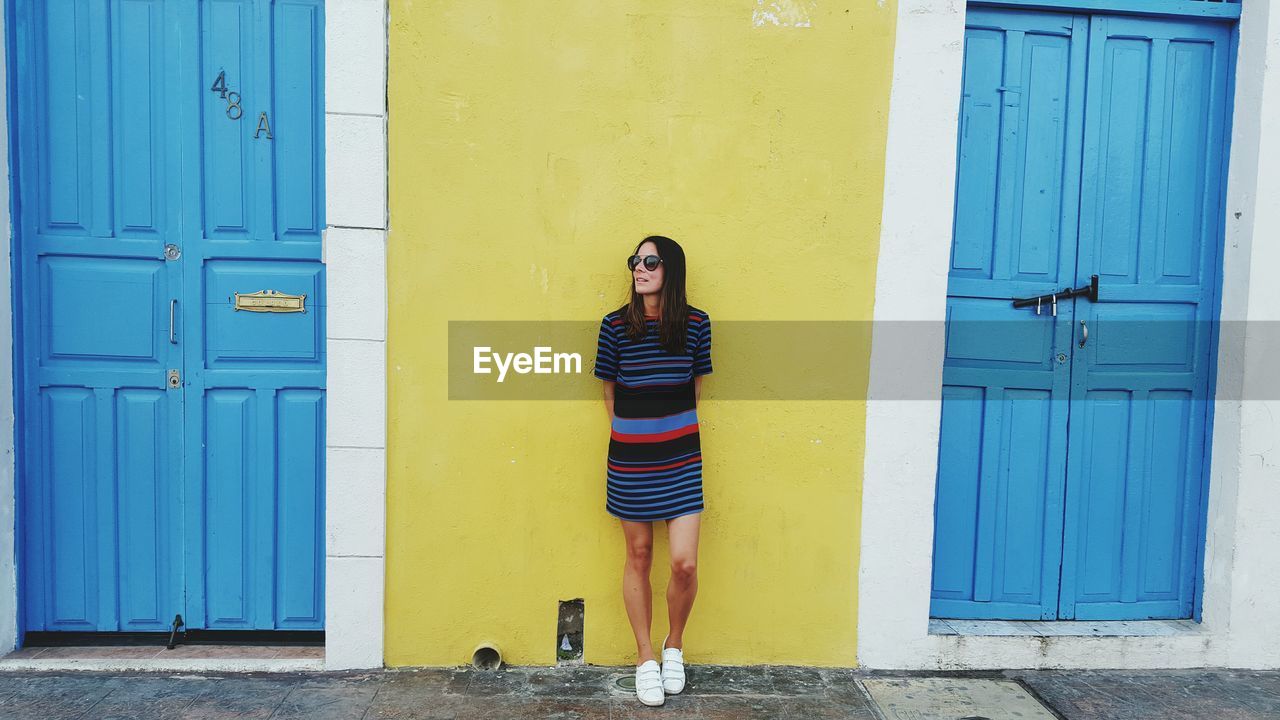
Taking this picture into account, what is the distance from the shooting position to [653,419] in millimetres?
3178

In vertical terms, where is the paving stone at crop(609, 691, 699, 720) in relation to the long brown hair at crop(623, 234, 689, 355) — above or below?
below

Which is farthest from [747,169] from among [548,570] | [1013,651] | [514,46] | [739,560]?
[1013,651]

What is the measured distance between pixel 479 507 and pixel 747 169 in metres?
1.90

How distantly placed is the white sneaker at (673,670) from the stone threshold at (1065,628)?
1.19m

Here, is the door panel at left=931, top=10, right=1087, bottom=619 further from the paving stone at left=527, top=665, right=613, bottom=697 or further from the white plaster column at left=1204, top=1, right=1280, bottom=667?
the paving stone at left=527, top=665, right=613, bottom=697

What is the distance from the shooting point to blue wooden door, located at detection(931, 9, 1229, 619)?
358cm

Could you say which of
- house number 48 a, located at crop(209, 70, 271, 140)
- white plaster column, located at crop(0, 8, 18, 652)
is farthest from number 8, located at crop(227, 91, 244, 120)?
white plaster column, located at crop(0, 8, 18, 652)

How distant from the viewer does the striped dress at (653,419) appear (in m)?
3.17

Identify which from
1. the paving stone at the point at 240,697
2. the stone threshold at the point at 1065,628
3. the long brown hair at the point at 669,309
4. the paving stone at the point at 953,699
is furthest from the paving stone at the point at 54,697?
the stone threshold at the point at 1065,628

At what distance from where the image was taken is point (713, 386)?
11.4 feet

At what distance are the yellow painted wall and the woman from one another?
0.71 feet

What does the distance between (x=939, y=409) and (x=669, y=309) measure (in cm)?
132

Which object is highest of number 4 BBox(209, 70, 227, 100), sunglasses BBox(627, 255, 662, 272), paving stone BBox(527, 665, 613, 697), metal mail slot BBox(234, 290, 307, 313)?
number 4 BBox(209, 70, 227, 100)

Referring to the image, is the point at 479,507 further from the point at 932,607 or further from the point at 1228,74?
the point at 1228,74
